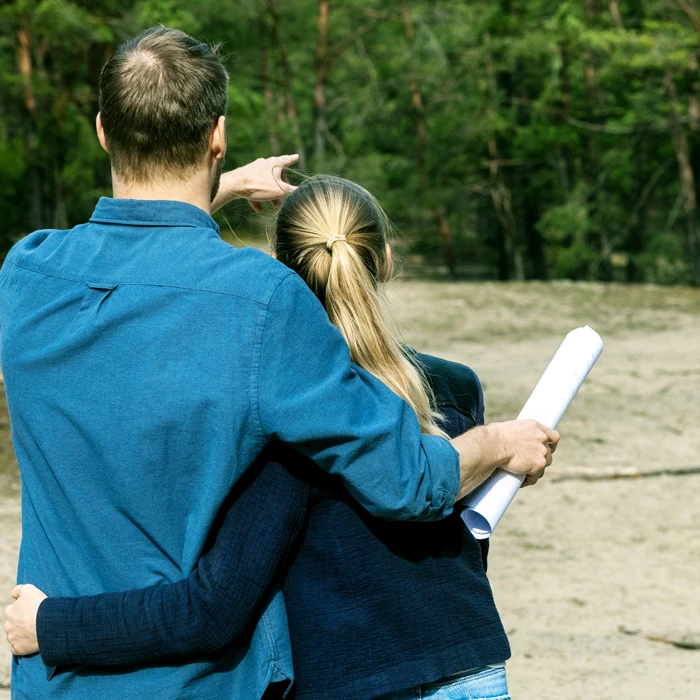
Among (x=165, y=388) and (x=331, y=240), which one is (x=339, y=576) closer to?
(x=165, y=388)

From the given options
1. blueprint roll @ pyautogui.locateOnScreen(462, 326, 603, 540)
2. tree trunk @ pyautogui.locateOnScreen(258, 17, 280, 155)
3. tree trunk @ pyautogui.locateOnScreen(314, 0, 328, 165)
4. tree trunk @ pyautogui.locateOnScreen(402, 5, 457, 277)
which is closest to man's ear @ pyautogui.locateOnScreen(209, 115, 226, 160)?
blueprint roll @ pyautogui.locateOnScreen(462, 326, 603, 540)

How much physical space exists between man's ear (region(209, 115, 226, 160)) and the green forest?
15333mm

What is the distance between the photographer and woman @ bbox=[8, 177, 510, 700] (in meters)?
1.24

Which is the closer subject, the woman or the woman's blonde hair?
the woman

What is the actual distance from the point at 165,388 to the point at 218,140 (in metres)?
0.37

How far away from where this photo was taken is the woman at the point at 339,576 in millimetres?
1240

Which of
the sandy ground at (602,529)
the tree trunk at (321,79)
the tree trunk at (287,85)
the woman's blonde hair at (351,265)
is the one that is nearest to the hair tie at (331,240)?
the woman's blonde hair at (351,265)

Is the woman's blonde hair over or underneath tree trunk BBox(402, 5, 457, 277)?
over

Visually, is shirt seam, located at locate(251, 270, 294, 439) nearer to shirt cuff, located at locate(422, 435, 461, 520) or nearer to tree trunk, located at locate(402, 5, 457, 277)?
shirt cuff, located at locate(422, 435, 461, 520)

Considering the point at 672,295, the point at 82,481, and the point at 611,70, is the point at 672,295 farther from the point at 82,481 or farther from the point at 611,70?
the point at 82,481

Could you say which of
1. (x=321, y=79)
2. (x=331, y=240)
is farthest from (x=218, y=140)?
(x=321, y=79)

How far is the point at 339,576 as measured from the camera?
137 cm

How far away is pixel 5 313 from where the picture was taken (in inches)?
51.9

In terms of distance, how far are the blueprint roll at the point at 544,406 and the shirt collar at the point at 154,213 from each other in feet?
1.83
